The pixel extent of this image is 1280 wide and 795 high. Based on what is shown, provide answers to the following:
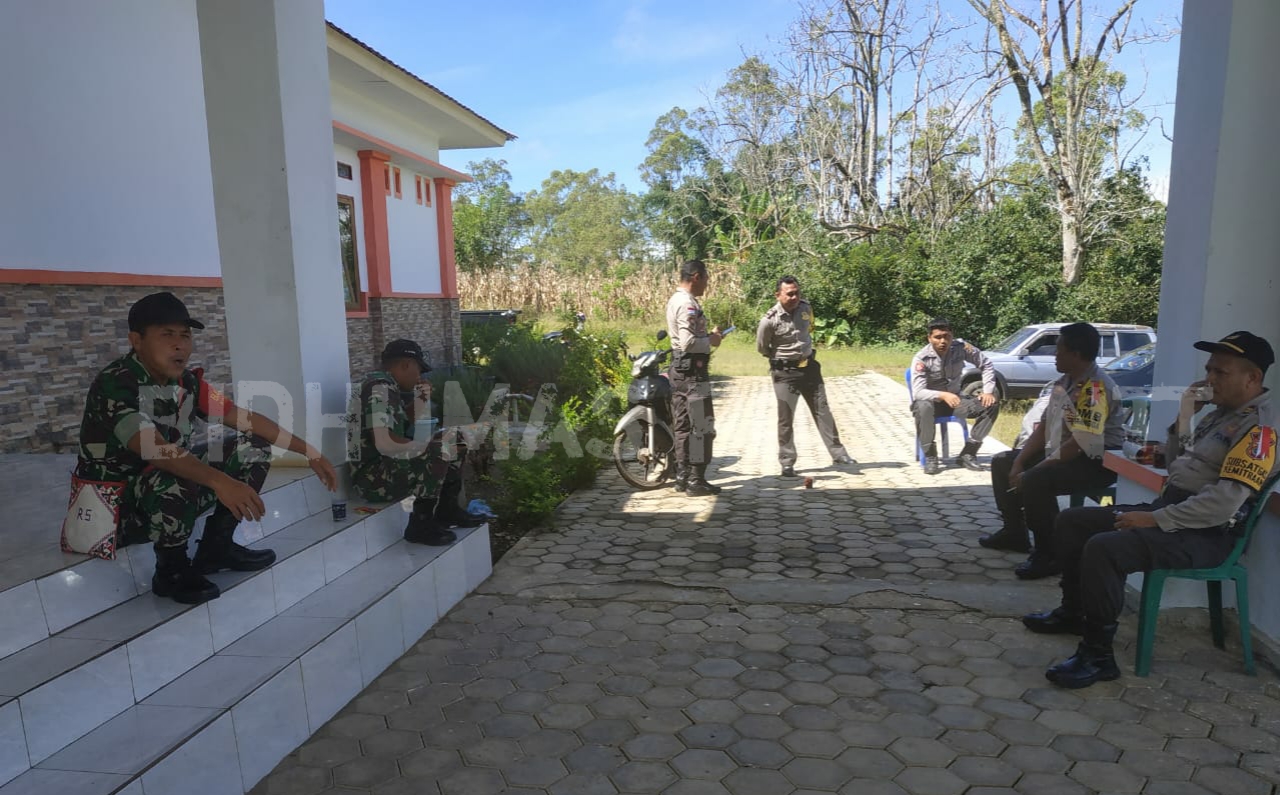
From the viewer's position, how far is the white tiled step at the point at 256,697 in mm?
2146

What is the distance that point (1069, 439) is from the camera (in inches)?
166

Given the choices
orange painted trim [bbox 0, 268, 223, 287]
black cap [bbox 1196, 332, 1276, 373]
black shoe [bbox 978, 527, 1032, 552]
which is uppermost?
orange painted trim [bbox 0, 268, 223, 287]

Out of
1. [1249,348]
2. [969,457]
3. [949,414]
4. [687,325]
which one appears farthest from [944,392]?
[1249,348]

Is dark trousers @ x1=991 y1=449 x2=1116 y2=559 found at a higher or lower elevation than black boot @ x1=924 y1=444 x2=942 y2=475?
higher

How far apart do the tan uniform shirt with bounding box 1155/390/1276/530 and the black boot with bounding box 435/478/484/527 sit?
132 inches

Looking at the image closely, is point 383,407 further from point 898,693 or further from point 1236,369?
point 1236,369

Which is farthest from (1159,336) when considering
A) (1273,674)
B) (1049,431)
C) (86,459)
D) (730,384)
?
(730,384)

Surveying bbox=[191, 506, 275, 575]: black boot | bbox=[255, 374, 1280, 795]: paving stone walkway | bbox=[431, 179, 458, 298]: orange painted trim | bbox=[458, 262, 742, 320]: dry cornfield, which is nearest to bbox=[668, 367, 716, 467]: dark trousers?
bbox=[255, 374, 1280, 795]: paving stone walkway

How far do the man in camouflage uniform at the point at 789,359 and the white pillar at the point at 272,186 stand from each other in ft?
12.5

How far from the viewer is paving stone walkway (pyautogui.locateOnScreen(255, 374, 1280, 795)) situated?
2521mm

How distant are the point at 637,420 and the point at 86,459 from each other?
435 centimetres

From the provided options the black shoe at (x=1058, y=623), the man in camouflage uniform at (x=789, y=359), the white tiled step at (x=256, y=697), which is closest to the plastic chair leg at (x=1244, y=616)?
the black shoe at (x=1058, y=623)

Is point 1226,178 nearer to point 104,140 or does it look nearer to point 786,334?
point 786,334

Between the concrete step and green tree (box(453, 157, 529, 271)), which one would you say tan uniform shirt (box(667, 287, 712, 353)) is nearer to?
the concrete step
